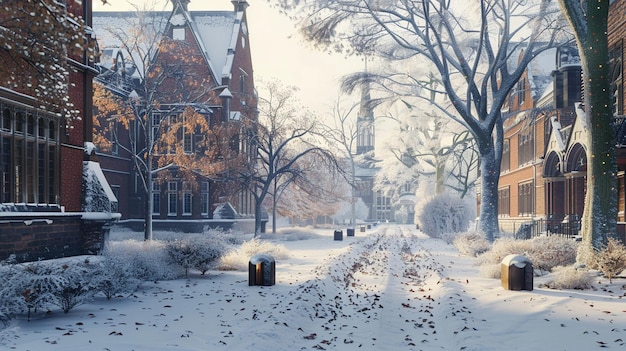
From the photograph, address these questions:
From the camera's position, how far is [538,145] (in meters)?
33.7

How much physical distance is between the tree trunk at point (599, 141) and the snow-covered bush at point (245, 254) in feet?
33.0

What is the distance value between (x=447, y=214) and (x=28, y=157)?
27717 mm

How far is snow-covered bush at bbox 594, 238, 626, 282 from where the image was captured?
13.9 meters

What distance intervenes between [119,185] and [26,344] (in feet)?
101

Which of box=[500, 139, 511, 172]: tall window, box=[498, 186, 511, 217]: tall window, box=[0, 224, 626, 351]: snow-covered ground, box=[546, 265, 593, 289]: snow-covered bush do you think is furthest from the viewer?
box=[500, 139, 511, 172]: tall window

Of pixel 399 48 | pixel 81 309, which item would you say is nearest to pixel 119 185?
pixel 399 48

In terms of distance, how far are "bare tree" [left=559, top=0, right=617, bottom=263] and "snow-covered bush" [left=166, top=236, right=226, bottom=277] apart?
31.8 ft

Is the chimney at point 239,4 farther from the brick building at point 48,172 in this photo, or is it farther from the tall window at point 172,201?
the brick building at point 48,172

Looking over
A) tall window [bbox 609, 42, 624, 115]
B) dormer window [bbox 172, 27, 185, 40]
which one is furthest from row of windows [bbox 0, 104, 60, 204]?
dormer window [bbox 172, 27, 185, 40]

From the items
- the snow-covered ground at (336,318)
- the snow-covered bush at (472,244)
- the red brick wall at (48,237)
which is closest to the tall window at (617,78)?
the snow-covered bush at (472,244)

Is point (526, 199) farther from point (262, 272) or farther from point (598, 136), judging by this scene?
point (262, 272)

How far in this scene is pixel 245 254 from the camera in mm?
21547

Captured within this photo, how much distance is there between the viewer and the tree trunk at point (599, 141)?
608 inches

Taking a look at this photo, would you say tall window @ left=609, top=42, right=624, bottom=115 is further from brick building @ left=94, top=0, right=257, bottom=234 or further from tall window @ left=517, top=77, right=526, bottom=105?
brick building @ left=94, top=0, right=257, bottom=234
